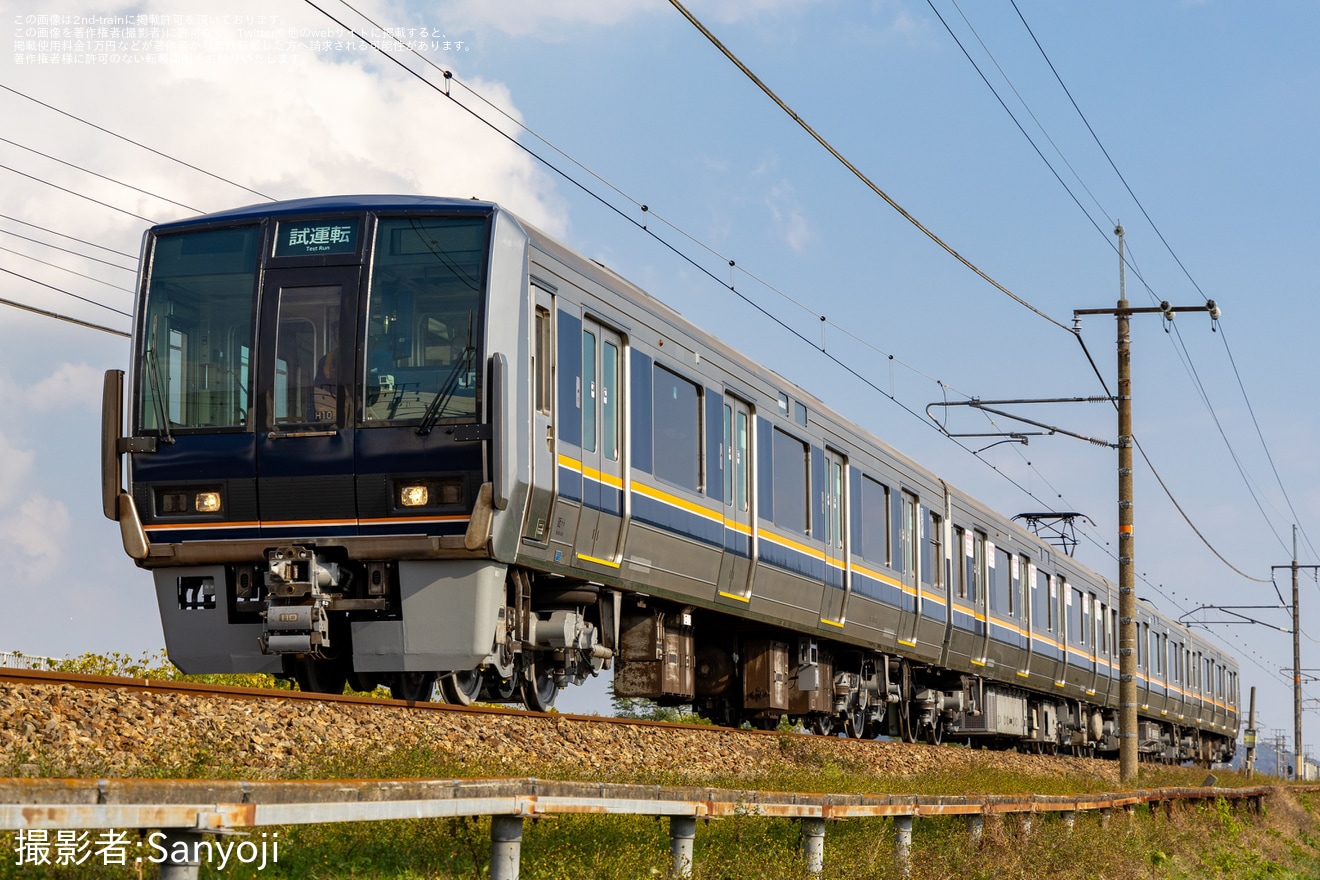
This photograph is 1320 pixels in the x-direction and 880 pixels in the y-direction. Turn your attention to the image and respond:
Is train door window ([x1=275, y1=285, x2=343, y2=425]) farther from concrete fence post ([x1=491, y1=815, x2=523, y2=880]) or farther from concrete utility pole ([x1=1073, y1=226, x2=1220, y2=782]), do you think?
concrete utility pole ([x1=1073, y1=226, x2=1220, y2=782])

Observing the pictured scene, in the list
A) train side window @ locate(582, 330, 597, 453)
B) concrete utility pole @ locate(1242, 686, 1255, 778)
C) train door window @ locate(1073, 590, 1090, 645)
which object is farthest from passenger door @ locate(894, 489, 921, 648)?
concrete utility pole @ locate(1242, 686, 1255, 778)

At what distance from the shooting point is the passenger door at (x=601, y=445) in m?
11.4

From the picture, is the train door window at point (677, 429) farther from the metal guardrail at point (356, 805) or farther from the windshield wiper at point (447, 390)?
the metal guardrail at point (356, 805)

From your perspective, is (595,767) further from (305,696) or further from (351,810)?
(351,810)

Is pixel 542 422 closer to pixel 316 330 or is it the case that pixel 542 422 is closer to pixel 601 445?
pixel 601 445

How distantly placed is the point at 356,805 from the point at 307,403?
20.0 feet

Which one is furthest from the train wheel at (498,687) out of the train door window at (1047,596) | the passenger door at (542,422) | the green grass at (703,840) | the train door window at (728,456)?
the train door window at (1047,596)

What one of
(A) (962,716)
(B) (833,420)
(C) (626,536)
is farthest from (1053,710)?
(C) (626,536)

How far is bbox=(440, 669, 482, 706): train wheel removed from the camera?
11.2 m

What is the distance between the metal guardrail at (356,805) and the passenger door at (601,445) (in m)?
3.48

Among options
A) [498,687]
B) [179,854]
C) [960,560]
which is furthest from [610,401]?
[960,560]

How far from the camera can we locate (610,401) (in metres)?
11.9

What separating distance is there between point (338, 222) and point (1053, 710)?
23314mm

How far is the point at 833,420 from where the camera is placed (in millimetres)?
17797
